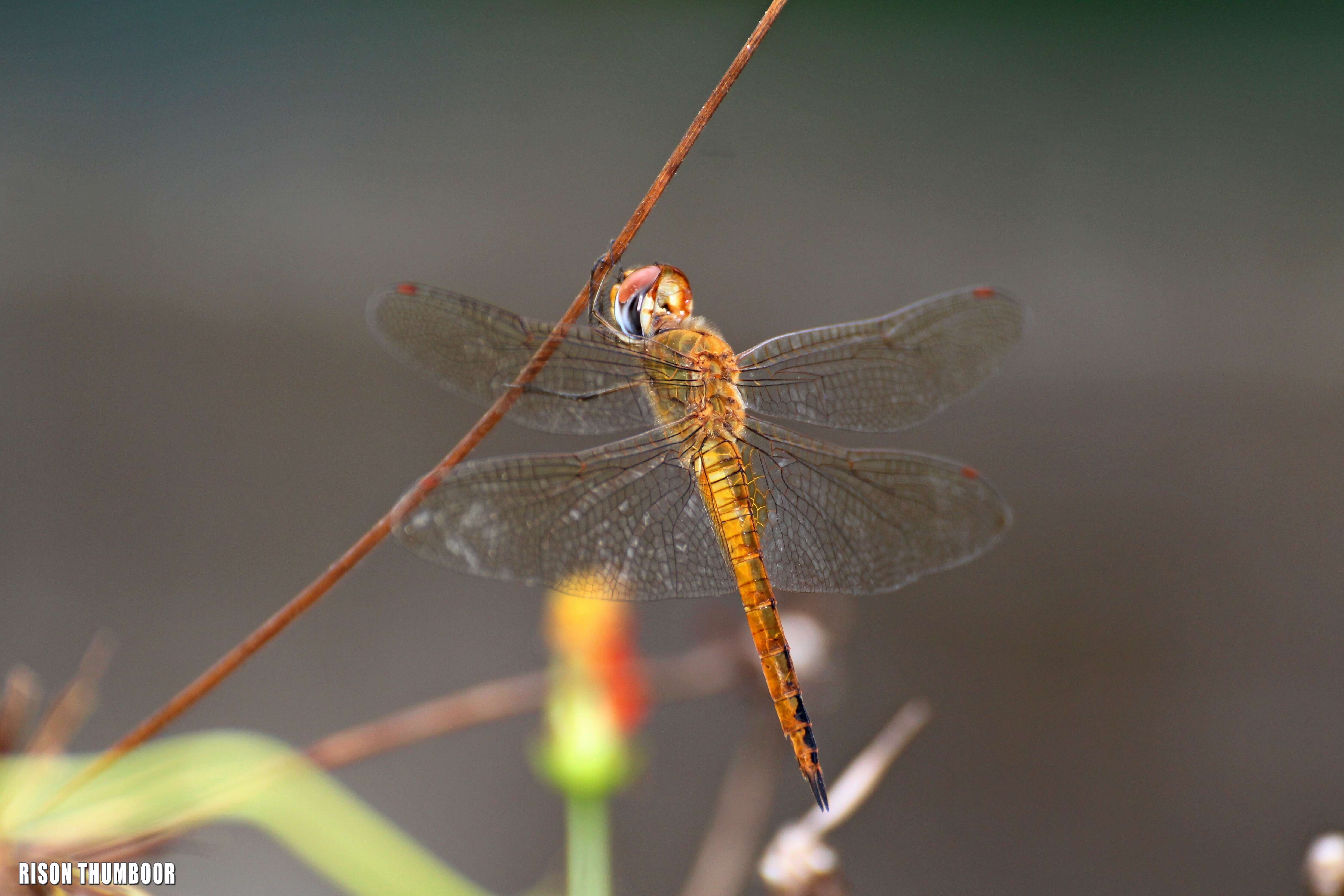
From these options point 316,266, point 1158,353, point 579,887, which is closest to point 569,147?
point 316,266

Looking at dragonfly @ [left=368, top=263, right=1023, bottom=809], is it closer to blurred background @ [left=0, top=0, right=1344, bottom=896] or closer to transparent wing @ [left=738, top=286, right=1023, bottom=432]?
transparent wing @ [left=738, top=286, right=1023, bottom=432]

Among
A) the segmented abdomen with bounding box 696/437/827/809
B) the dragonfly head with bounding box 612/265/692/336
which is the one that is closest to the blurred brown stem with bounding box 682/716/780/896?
the segmented abdomen with bounding box 696/437/827/809

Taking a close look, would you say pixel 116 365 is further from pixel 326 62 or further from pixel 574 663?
pixel 574 663

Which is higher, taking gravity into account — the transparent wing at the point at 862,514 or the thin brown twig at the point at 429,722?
the transparent wing at the point at 862,514

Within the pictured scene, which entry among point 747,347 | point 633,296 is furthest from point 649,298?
point 747,347

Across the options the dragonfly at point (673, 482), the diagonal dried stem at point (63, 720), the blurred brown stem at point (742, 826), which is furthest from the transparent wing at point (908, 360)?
the diagonal dried stem at point (63, 720)

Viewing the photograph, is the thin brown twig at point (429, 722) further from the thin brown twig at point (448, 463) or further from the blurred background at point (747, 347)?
the blurred background at point (747, 347)
